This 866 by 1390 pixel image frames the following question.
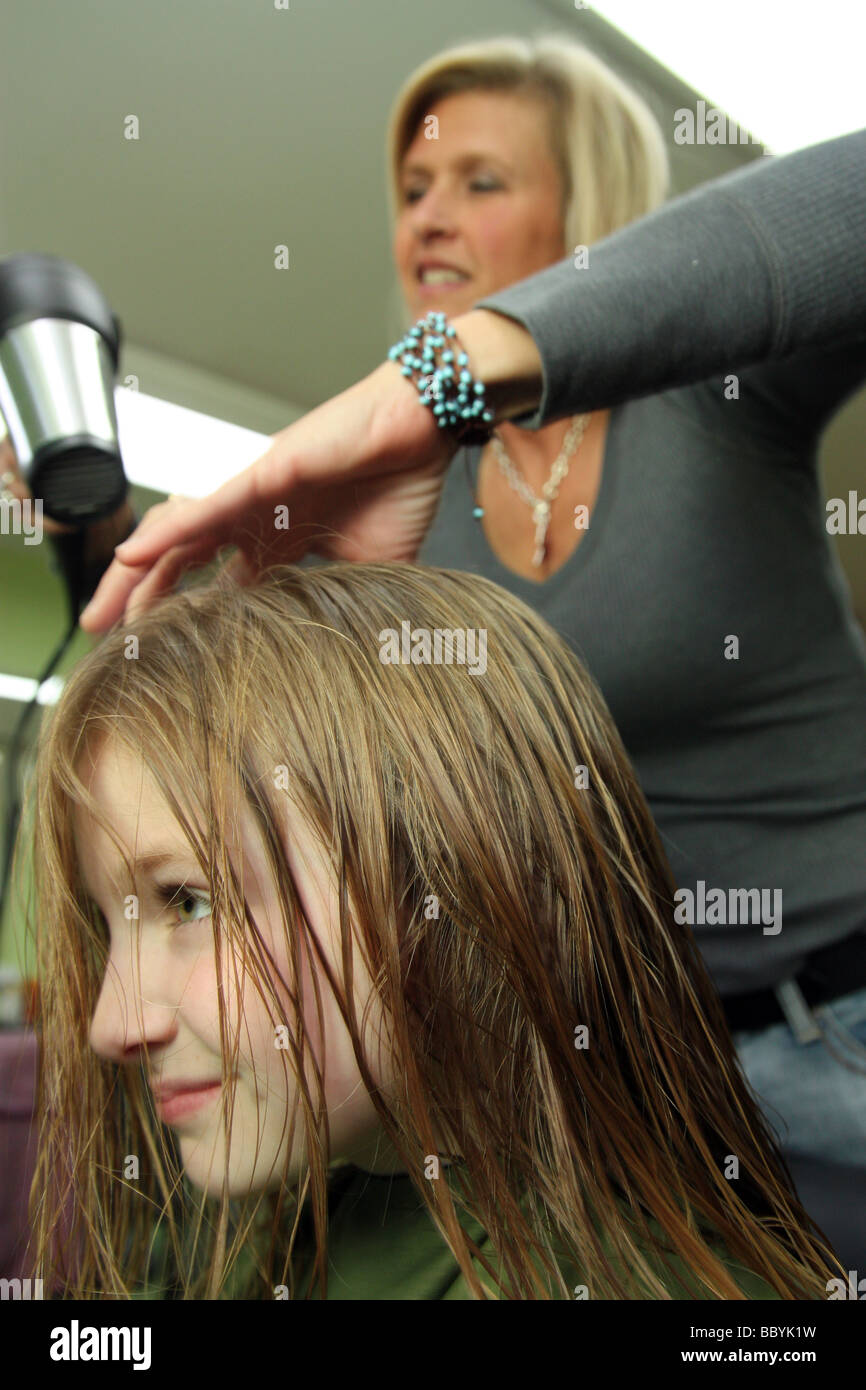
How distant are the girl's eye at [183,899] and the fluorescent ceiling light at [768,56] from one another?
821mm

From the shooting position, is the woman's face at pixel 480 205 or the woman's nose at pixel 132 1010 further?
the woman's face at pixel 480 205

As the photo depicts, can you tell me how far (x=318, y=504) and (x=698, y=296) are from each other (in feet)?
0.77

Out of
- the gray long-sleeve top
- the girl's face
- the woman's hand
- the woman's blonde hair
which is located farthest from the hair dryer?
the woman's blonde hair

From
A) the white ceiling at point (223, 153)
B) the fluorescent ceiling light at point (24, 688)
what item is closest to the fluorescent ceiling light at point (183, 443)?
the white ceiling at point (223, 153)

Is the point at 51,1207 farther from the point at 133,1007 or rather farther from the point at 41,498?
the point at 41,498

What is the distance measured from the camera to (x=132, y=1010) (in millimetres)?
503

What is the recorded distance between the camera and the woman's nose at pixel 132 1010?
501mm

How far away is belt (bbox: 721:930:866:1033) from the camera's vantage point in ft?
1.95

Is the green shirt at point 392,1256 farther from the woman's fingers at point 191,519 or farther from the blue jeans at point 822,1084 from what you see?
the woman's fingers at point 191,519

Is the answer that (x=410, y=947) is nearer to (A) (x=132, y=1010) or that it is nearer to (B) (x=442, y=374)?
(A) (x=132, y=1010)

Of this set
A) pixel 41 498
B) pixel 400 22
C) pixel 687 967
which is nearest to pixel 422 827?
pixel 687 967

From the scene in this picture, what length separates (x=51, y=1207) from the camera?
Result: 0.62 meters

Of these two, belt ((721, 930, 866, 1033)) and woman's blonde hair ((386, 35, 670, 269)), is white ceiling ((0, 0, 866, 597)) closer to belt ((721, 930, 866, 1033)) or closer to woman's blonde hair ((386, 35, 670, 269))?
woman's blonde hair ((386, 35, 670, 269))

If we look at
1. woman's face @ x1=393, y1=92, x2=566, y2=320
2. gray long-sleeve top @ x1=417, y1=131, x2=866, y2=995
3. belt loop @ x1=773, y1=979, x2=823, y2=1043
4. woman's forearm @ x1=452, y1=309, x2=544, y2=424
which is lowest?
belt loop @ x1=773, y1=979, x2=823, y2=1043
